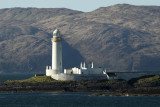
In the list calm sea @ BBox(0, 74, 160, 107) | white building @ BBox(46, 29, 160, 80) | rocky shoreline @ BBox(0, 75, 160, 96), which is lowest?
calm sea @ BBox(0, 74, 160, 107)

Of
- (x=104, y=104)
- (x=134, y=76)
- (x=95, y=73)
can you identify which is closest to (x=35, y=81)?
(x=95, y=73)

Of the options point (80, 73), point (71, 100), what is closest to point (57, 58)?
point (80, 73)

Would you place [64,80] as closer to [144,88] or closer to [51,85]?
[51,85]

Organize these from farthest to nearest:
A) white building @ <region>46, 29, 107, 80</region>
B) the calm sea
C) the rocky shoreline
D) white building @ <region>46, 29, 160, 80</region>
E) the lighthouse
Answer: the lighthouse, white building @ <region>46, 29, 160, 80</region>, white building @ <region>46, 29, 107, 80</region>, the rocky shoreline, the calm sea

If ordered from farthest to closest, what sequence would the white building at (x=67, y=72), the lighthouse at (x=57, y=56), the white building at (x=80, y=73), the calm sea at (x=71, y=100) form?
the lighthouse at (x=57, y=56) < the white building at (x=80, y=73) < the white building at (x=67, y=72) < the calm sea at (x=71, y=100)

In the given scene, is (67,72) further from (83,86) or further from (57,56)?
(83,86)

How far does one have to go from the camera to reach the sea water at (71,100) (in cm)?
9456

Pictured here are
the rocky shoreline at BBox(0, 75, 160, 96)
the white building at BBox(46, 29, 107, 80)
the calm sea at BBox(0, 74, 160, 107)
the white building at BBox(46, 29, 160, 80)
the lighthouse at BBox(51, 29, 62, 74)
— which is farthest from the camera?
the lighthouse at BBox(51, 29, 62, 74)

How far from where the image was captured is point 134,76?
122 metres

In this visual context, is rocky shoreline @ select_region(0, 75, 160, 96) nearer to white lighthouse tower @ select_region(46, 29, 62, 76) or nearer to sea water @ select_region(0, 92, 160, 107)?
sea water @ select_region(0, 92, 160, 107)

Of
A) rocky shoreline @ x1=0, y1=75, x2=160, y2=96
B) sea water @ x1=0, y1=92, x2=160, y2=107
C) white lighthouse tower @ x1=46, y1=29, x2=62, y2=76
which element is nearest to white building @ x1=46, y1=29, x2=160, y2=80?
white lighthouse tower @ x1=46, y1=29, x2=62, y2=76

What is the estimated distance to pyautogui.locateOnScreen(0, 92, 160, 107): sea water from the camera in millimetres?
94562

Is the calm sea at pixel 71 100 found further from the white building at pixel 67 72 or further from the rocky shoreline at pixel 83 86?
the white building at pixel 67 72

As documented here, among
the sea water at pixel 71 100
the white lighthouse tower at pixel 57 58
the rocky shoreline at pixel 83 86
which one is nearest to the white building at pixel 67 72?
the white lighthouse tower at pixel 57 58
